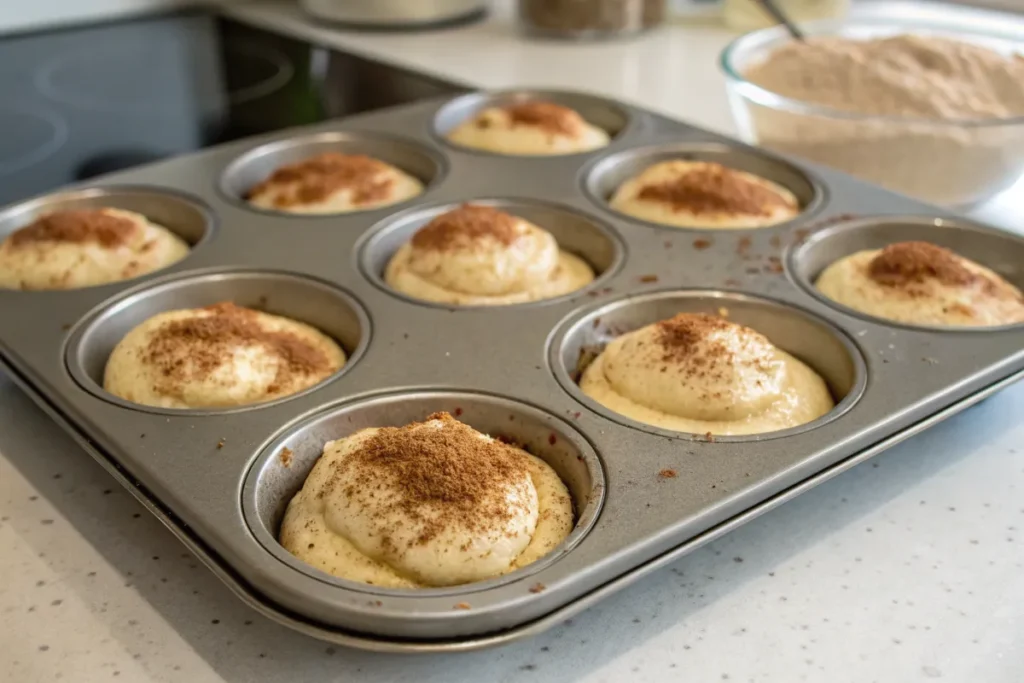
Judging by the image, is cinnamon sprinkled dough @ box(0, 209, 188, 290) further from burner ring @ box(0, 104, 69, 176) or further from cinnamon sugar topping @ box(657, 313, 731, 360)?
cinnamon sugar topping @ box(657, 313, 731, 360)

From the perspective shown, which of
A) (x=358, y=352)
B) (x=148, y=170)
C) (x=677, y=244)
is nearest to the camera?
(x=358, y=352)

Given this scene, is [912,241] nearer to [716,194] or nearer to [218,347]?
[716,194]

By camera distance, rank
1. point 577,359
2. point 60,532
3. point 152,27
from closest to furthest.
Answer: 1. point 60,532
2. point 577,359
3. point 152,27

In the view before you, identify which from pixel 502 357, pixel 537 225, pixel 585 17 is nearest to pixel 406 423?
pixel 502 357

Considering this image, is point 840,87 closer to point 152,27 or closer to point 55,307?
point 55,307

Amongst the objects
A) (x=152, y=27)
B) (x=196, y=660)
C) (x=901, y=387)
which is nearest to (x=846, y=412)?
(x=901, y=387)

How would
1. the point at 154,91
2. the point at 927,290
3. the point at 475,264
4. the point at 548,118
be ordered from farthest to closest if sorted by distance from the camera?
the point at 154,91
the point at 548,118
the point at 475,264
the point at 927,290
